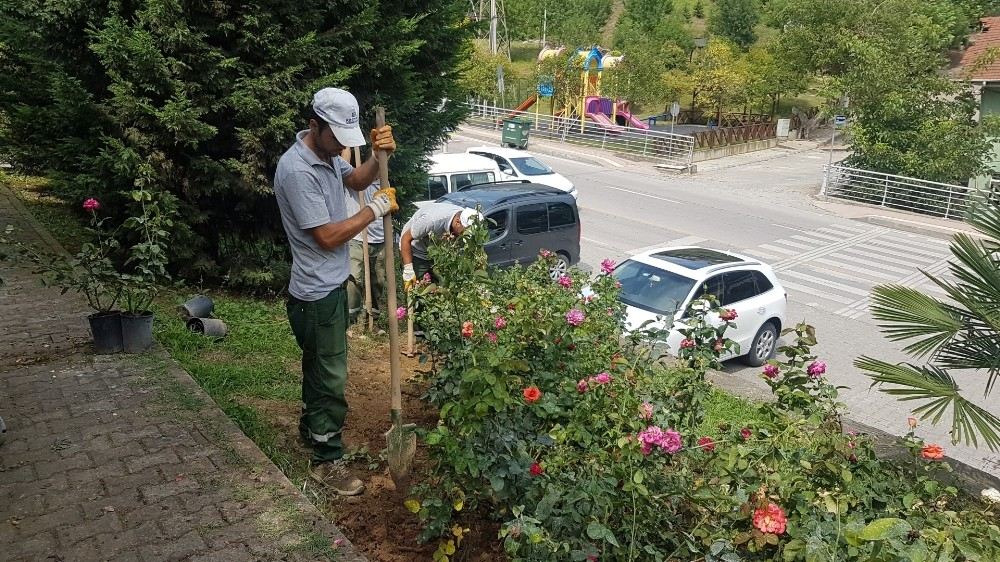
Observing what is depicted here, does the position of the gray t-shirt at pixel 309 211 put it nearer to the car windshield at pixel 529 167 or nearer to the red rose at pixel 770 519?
the red rose at pixel 770 519

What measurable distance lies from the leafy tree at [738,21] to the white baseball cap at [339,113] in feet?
158

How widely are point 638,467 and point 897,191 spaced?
21.0 m

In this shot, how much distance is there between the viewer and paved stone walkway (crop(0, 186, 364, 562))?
348 cm

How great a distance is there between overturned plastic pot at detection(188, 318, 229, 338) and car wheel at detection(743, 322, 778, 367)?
6777mm

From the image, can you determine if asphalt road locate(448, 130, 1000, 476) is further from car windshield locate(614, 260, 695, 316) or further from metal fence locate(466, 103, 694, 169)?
metal fence locate(466, 103, 694, 169)

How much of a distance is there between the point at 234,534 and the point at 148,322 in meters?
2.76

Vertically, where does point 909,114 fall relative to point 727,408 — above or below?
above

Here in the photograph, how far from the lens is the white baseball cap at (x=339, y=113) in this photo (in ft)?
12.8

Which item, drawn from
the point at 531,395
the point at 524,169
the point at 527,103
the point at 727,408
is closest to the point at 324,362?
the point at 531,395

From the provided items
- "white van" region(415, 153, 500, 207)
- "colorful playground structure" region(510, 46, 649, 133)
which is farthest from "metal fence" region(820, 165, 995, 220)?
"white van" region(415, 153, 500, 207)

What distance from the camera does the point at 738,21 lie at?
48.1 meters

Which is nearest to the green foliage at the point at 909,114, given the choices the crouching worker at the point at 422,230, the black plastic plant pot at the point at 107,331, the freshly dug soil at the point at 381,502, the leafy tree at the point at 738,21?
the crouching worker at the point at 422,230

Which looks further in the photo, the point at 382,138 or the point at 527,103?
the point at 527,103

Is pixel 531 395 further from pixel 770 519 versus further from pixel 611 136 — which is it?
pixel 611 136
